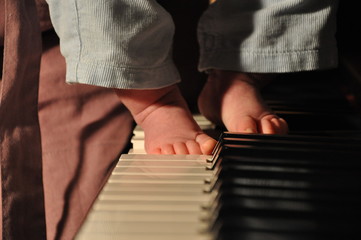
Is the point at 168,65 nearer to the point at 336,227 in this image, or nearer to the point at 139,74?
the point at 139,74

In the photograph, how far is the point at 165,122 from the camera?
722 mm

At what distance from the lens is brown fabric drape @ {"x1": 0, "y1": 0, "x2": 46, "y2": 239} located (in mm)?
671

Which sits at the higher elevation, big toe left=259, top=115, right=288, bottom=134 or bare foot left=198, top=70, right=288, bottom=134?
big toe left=259, top=115, right=288, bottom=134

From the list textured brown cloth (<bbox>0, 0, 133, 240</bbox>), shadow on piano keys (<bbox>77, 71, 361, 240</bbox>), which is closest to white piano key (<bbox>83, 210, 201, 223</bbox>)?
shadow on piano keys (<bbox>77, 71, 361, 240</bbox>)

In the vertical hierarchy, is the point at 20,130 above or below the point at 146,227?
below

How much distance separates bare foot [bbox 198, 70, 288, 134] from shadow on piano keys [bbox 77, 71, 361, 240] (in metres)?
0.08

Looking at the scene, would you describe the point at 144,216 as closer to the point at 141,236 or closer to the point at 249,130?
the point at 141,236

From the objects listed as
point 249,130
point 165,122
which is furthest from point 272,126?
point 165,122

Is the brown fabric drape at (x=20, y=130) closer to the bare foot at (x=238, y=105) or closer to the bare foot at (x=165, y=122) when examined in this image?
the bare foot at (x=165, y=122)

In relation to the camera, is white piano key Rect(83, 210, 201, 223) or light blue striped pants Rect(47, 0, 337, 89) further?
light blue striped pants Rect(47, 0, 337, 89)

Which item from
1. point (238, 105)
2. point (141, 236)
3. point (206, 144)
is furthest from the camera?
point (238, 105)

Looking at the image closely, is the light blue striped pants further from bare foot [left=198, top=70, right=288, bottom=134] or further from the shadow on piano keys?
the shadow on piano keys

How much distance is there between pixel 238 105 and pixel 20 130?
0.30 m

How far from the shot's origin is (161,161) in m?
0.61
